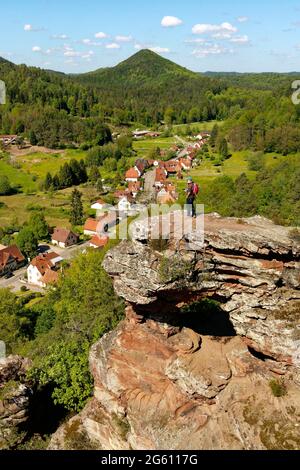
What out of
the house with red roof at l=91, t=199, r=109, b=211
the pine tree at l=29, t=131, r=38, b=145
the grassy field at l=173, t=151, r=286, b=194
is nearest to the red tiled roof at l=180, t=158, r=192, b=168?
the grassy field at l=173, t=151, r=286, b=194

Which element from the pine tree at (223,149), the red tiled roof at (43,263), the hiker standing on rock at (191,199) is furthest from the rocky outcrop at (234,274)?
the pine tree at (223,149)

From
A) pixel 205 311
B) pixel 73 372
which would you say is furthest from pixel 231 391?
pixel 73 372

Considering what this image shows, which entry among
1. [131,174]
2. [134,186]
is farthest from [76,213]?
[131,174]

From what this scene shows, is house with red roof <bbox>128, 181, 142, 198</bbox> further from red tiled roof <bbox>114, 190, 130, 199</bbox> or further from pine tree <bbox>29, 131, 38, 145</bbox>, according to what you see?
pine tree <bbox>29, 131, 38, 145</bbox>

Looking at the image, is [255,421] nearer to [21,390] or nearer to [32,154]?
[21,390]

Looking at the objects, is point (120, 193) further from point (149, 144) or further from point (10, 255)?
point (149, 144)
